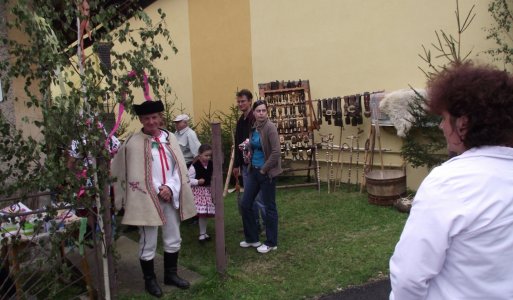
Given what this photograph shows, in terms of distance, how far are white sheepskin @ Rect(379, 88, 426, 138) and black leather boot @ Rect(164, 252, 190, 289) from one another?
14.3ft

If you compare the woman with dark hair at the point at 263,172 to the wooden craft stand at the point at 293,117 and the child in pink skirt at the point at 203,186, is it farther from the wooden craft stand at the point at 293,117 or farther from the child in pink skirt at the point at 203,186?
the wooden craft stand at the point at 293,117

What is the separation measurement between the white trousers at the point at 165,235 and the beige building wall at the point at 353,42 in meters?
4.84

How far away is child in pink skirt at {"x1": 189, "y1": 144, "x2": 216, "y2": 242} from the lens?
18.8 ft

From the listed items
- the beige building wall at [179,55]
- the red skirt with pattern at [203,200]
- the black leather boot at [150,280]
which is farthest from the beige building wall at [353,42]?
the black leather boot at [150,280]

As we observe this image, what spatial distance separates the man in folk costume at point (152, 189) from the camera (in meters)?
4.11

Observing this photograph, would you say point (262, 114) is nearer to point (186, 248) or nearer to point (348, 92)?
point (186, 248)

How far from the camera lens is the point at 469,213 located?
144 centimetres

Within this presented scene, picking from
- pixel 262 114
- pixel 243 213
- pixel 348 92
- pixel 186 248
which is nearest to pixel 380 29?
pixel 348 92

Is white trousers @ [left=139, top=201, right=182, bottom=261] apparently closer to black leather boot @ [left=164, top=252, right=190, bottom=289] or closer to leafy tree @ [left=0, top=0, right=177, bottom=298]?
black leather boot @ [left=164, top=252, right=190, bottom=289]

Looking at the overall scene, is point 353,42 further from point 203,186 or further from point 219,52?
point 203,186

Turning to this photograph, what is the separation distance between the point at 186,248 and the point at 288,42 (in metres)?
5.47

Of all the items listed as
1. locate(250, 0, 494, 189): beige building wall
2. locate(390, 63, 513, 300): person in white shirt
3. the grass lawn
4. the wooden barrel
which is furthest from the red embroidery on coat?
locate(250, 0, 494, 189): beige building wall

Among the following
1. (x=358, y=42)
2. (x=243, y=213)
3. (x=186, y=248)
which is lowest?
(x=186, y=248)

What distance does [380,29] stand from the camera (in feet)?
26.9
